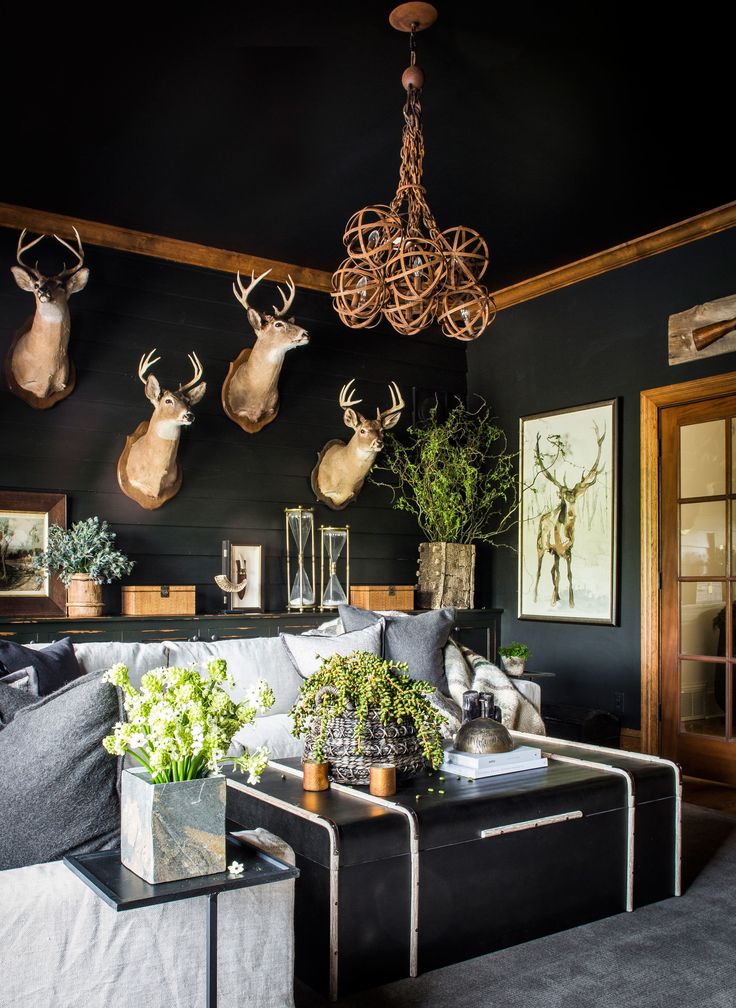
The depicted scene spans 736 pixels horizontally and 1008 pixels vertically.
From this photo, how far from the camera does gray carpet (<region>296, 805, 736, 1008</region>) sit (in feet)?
7.61

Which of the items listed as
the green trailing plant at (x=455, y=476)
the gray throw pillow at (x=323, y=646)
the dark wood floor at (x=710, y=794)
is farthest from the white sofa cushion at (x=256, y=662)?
the green trailing plant at (x=455, y=476)

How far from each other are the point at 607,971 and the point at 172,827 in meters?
1.50

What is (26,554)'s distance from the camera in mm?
4668

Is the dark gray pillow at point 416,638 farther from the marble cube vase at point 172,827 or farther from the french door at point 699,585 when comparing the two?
the marble cube vase at point 172,827

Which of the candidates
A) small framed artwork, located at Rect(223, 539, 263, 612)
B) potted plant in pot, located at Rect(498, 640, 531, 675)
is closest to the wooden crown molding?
small framed artwork, located at Rect(223, 539, 263, 612)

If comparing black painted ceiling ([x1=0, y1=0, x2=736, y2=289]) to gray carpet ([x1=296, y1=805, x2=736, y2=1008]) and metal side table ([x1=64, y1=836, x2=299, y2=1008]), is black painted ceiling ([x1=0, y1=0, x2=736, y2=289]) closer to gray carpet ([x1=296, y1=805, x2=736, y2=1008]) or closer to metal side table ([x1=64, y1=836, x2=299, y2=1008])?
metal side table ([x1=64, y1=836, x2=299, y2=1008])

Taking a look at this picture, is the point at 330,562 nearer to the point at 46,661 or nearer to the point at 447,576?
the point at 447,576

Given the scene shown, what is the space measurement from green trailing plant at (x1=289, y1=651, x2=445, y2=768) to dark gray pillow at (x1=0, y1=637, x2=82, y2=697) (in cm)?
78

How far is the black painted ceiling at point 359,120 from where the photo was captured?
3.32 metres

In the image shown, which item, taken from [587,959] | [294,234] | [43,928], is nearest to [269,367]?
[294,234]

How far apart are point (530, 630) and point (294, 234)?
2.86 m

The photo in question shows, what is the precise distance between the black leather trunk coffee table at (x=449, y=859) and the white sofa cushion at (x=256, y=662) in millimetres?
952

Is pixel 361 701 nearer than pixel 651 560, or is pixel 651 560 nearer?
pixel 361 701

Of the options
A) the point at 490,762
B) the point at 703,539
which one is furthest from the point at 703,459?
the point at 490,762
